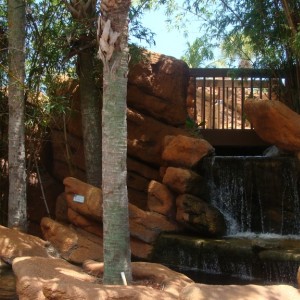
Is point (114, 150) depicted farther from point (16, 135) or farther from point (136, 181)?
point (136, 181)

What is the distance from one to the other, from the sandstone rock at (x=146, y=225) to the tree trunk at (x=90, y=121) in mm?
1082

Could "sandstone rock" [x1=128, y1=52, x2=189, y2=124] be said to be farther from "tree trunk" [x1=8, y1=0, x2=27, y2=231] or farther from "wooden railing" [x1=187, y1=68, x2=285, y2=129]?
"tree trunk" [x1=8, y1=0, x2=27, y2=231]

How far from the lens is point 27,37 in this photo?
9.59 metres

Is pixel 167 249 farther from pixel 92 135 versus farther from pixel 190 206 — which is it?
pixel 92 135

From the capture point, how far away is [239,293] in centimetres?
416

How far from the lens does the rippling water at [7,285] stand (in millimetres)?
6262

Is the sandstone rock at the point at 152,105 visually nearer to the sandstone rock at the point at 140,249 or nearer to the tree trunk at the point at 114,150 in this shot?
the sandstone rock at the point at 140,249

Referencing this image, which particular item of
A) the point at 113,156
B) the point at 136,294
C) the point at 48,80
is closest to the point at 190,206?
the point at 48,80

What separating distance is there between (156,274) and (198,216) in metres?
3.37

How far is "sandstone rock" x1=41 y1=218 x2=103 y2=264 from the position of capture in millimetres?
8195

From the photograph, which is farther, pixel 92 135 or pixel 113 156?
pixel 92 135

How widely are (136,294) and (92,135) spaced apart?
17.3 ft

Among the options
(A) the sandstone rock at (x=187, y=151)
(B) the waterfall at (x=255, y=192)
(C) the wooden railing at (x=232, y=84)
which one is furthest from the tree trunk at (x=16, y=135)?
(C) the wooden railing at (x=232, y=84)

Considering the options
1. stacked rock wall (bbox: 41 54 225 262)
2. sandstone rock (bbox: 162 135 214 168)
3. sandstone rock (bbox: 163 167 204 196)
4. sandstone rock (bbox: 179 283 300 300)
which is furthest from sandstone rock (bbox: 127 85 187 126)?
sandstone rock (bbox: 179 283 300 300)
